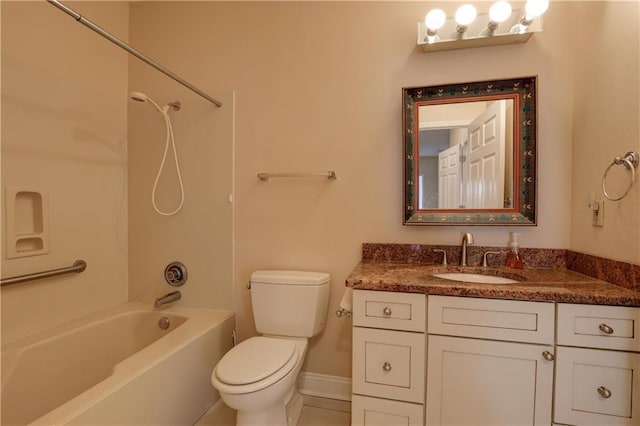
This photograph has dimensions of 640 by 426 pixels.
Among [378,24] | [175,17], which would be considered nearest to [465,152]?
[378,24]

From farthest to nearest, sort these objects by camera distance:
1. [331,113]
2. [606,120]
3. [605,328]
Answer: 1. [331,113]
2. [606,120]
3. [605,328]

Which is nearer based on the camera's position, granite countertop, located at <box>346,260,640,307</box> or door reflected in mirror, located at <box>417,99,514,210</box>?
granite countertop, located at <box>346,260,640,307</box>

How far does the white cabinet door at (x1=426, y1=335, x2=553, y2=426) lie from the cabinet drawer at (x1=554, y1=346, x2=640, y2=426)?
46 mm

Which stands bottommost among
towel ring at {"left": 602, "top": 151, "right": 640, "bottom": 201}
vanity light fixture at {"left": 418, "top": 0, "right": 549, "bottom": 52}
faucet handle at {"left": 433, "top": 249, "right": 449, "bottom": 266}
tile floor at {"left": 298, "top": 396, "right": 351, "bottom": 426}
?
tile floor at {"left": 298, "top": 396, "right": 351, "bottom": 426}

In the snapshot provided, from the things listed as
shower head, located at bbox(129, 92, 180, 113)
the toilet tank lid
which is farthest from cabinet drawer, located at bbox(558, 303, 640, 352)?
shower head, located at bbox(129, 92, 180, 113)

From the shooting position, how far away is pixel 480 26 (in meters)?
1.47

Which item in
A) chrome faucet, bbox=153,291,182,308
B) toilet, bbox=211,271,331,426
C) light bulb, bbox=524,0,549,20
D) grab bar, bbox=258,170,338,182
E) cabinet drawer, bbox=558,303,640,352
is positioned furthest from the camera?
chrome faucet, bbox=153,291,182,308

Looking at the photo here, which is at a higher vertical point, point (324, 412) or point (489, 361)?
point (489, 361)

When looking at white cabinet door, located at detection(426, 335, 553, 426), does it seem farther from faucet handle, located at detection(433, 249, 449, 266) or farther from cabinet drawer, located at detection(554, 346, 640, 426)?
faucet handle, located at detection(433, 249, 449, 266)

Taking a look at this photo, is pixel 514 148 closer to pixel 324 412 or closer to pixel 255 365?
pixel 255 365

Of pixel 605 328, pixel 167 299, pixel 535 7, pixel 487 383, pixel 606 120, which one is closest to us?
pixel 605 328

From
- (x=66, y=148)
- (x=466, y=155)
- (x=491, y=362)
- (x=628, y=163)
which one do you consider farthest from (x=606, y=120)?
(x=66, y=148)

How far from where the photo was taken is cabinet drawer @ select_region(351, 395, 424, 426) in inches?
45.8

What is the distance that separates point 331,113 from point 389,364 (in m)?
1.37
